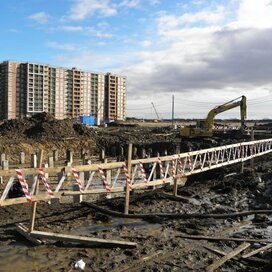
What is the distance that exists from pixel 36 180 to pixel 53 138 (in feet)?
91.5

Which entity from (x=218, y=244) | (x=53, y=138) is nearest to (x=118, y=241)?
(x=218, y=244)

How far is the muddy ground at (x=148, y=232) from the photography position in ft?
20.7

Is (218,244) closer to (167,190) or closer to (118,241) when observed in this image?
(118,241)

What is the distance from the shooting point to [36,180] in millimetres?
7863

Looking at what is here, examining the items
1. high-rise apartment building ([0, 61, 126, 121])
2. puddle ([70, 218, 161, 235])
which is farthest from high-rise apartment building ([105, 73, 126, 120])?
puddle ([70, 218, 161, 235])

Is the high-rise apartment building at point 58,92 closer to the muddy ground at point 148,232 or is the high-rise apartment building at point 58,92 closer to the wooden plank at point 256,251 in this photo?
the muddy ground at point 148,232

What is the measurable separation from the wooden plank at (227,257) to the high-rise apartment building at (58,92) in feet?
278

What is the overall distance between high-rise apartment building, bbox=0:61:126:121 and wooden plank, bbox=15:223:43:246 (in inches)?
3252

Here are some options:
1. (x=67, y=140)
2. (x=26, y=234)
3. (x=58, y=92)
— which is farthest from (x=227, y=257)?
(x=58, y=92)

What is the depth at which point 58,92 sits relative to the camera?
100250 millimetres

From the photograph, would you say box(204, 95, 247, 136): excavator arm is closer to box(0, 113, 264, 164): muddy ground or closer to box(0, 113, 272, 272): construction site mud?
box(0, 113, 264, 164): muddy ground

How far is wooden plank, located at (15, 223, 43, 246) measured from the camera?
283 inches

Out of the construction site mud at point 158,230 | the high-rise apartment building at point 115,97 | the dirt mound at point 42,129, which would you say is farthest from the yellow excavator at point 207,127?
the high-rise apartment building at point 115,97

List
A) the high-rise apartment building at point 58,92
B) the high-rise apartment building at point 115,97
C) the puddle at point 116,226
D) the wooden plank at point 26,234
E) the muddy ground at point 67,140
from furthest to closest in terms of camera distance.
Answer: the high-rise apartment building at point 115,97
the high-rise apartment building at point 58,92
the muddy ground at point 67,140
the puddle at point 116,226
the wooden plank at point 26,234
